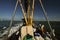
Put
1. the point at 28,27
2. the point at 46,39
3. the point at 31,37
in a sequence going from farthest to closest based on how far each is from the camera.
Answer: the point at 46,39
the point at 28,27
the point at 31,37

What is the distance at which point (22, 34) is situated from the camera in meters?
9.99

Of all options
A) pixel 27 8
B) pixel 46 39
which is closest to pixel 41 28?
pixel 46 39

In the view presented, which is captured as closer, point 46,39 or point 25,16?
point 25,16

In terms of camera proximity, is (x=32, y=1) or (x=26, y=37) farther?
(x=32, y=1)

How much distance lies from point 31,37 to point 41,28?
4.52 meters

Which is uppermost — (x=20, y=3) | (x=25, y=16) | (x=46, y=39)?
(x=20, y=3)

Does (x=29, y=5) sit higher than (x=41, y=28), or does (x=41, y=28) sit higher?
(x=29, y=5)

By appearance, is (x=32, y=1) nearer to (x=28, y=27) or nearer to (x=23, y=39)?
(x=28, y=27)

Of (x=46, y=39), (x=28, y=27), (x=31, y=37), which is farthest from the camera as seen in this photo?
(x=46, y=39)

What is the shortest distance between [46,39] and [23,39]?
3.72 m

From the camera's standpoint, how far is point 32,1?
10.3 m

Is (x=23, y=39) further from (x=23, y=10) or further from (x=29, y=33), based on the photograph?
(x=23, y=10)

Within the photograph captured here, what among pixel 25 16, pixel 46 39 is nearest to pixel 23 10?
pixel 25 16

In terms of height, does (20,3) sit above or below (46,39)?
above
